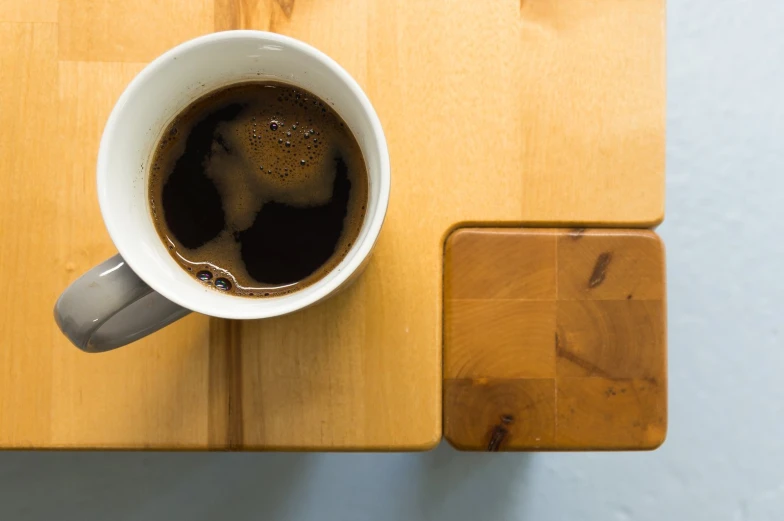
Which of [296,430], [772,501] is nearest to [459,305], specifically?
[296,430]

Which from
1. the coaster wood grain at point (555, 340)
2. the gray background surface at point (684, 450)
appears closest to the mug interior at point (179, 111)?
the coaster wood grain at point (555, 340)

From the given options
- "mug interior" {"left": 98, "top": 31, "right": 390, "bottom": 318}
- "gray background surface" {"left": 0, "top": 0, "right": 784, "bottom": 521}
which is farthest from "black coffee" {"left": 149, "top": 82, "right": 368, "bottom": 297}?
"gray background surface" {"left": 0, "top": 0, "right": 784, "bottom": 521}

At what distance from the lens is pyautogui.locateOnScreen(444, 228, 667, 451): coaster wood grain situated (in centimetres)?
51

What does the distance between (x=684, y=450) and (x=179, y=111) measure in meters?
0.81

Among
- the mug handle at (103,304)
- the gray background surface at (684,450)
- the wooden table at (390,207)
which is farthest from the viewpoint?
the gray background surface at (684,450)

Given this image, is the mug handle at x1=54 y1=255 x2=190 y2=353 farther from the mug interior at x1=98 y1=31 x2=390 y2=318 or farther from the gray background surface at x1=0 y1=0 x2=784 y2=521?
the gray background surface at x1=0 y1=0 x2=784 y2=521

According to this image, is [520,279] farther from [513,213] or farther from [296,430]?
[296,430]

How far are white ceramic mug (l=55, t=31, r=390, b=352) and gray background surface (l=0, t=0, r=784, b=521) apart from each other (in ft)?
1.80

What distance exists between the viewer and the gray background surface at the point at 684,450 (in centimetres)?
88

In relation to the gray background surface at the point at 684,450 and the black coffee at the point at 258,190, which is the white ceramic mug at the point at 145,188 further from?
the gray background surface at the point at 684,450

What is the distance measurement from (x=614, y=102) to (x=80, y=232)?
1.37ft

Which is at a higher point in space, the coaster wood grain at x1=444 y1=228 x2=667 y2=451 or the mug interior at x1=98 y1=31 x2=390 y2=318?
the mug interior at x1=98 y1=31 x2=390 y2=318

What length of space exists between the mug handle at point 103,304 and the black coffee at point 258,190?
0.07m

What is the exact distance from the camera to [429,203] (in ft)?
1.63
